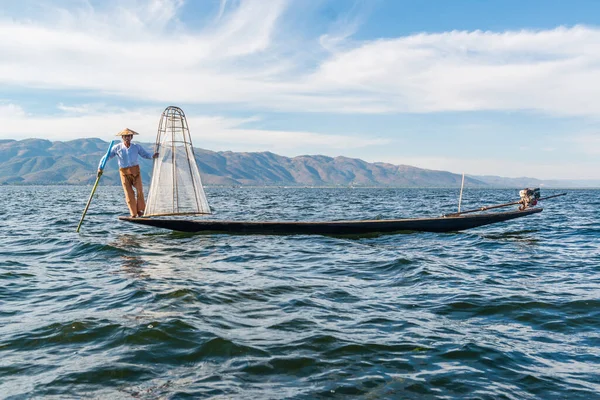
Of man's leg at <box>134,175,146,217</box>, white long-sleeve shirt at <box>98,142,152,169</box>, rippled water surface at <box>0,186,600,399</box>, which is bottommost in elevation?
rippled water surface at <box>0,186,600,399</box>

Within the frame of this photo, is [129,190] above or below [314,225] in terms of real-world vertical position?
above

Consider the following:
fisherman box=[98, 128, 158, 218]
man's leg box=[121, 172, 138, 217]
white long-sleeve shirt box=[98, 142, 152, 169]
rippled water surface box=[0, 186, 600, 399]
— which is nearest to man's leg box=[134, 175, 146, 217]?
fisherman box=[98, 128, 158, 218]

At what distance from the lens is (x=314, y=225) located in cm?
1850

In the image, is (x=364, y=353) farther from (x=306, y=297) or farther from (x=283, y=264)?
(x=283, y=264)

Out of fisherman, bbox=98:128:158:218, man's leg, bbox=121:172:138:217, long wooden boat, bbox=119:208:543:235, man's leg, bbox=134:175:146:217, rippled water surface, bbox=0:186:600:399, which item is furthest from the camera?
man's leg, bbox=134:175:146:217

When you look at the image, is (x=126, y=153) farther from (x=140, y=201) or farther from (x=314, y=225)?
(x=314, y=225)

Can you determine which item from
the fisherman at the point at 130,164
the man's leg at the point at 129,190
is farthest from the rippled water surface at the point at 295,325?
the fisherman at the point at 130,164

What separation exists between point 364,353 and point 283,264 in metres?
6.77

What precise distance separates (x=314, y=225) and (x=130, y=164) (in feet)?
24.7

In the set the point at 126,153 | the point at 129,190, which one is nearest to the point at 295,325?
the point at 126,153

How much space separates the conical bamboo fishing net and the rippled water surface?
135 inches

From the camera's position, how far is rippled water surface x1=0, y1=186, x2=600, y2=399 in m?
5.46

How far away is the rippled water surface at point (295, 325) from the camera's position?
215 inches

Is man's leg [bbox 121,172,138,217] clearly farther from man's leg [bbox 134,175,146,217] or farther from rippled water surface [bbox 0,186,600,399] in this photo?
rippled water surface [bbox 0,186,600,399]
